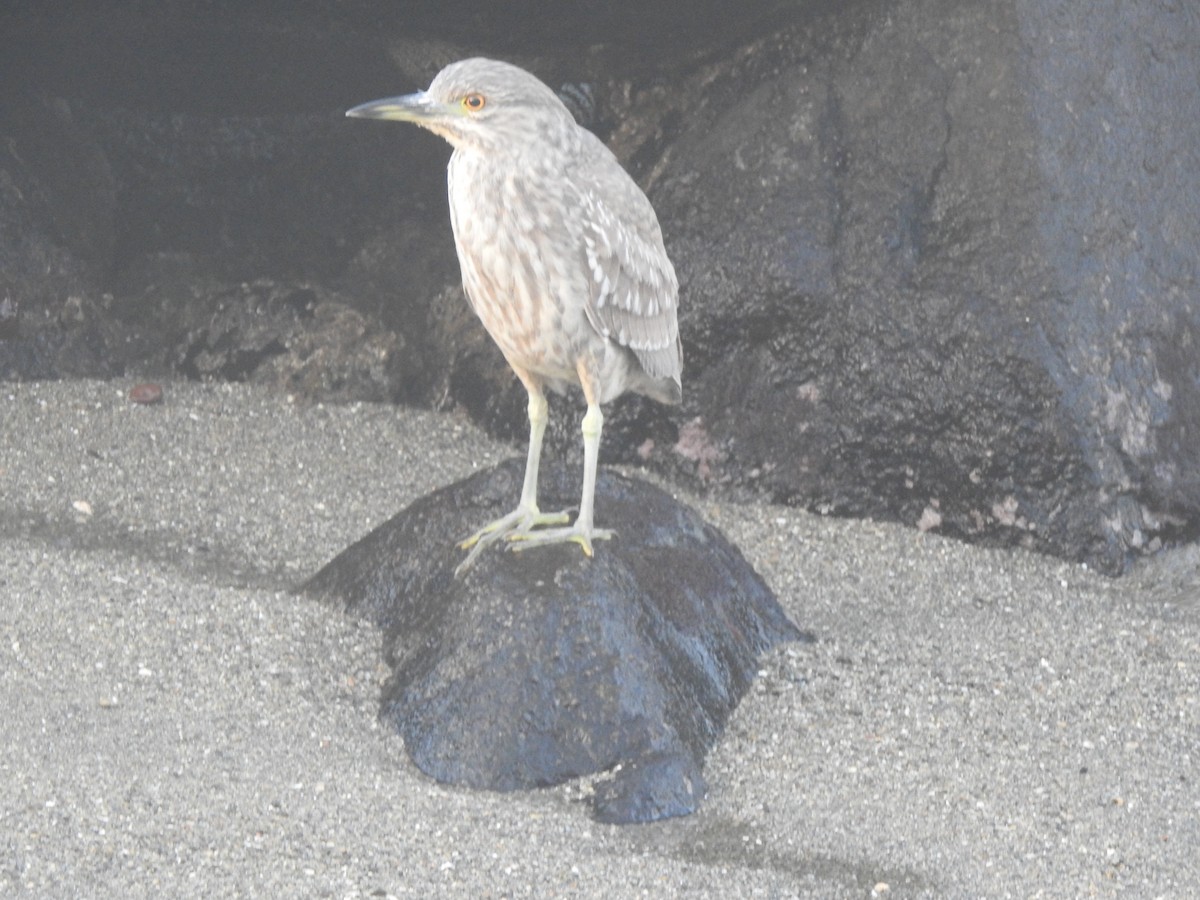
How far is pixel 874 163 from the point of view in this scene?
5.52 metres

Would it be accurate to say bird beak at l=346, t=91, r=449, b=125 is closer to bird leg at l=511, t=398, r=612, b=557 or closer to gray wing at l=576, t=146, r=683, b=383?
gray wing at l=576, t=146, r=683, b=383

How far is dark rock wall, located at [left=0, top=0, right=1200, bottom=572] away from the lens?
17.5ft

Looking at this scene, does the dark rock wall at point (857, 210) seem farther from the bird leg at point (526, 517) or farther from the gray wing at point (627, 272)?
the bird leg at point (526, 517)

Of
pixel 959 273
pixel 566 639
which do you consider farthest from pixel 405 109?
pixel 959 273

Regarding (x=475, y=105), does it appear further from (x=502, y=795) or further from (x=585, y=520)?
(x=502, y=795)

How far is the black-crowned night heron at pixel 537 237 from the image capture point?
3.97 m

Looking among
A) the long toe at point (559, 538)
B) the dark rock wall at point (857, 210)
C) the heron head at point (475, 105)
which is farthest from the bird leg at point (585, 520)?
the dark rock wall at point (857, 210)

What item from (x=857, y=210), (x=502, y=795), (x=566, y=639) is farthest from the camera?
(x=857, y=210)

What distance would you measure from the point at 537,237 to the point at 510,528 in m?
0.80

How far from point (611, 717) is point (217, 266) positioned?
353cm

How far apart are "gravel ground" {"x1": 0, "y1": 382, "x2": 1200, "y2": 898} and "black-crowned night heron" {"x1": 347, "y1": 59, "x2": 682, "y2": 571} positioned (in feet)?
2.39

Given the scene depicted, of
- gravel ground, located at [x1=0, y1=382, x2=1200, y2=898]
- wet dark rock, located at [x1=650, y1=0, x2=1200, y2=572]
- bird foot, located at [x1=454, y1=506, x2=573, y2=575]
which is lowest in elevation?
gravel ground, located at [x1=0, y1=382, x2=1200, y2=898]

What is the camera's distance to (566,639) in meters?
3.88

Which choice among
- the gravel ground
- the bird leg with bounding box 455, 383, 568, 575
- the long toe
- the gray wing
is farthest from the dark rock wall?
the long toe
